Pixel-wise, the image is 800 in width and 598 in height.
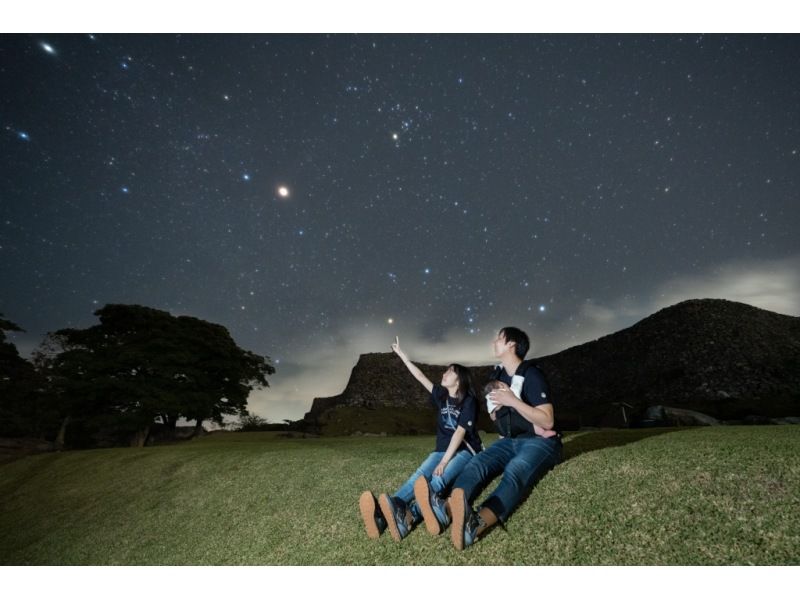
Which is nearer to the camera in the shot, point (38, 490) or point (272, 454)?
point (272, 454)

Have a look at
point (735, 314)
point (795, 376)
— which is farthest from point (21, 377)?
point (735, 314)

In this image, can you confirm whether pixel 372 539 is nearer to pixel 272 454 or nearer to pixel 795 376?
pixel 272 454

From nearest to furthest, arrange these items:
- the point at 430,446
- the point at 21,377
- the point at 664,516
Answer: the point at 664,516 → the point at 430,446 → the point at 21,377

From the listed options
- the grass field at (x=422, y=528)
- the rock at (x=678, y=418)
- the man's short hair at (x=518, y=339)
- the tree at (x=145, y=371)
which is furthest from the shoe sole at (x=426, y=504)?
the tree at (x=145, y=371)

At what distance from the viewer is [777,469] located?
3811 millimetres

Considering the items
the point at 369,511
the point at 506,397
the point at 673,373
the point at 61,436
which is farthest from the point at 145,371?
the point at 673,373

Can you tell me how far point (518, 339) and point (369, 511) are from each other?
98.6 inches

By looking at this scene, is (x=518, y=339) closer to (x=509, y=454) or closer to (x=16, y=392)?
(x=509, y=454)

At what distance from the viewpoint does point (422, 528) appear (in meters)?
3.95

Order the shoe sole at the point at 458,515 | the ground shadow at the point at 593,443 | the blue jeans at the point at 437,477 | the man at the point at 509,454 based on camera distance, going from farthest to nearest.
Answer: the ground shadow at the point at 593,443
the blue jeans at the point at 437,477
the man at the point at 509,454
the shoe sole at the point at 458,515

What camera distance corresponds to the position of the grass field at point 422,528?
306 centimetres

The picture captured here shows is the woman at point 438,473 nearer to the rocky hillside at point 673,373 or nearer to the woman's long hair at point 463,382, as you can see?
the woman's long hair at point 463,382

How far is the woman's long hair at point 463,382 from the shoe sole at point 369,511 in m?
1.57
